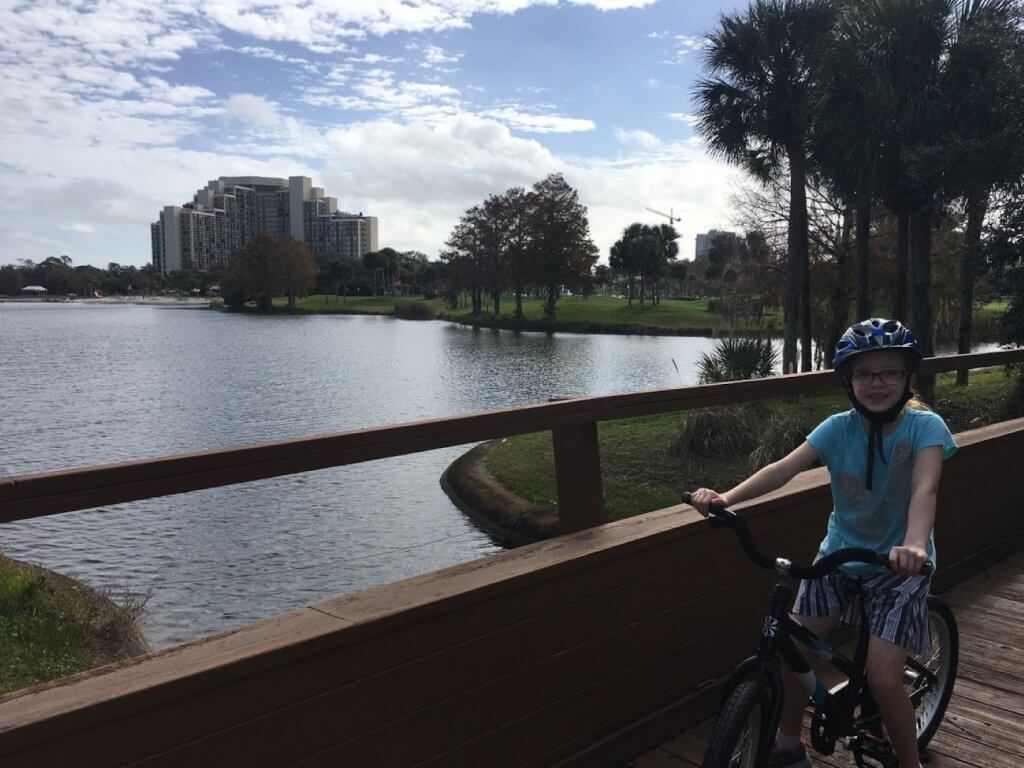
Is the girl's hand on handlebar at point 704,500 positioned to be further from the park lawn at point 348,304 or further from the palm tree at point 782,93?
the park lawn at point 348,304

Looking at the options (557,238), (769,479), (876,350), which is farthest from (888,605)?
(557,238)

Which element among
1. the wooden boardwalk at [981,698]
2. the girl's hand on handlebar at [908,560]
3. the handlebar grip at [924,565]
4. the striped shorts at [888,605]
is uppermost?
the girl's hand on handlebar at [908,560]

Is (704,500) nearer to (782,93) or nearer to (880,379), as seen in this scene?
(880,379)

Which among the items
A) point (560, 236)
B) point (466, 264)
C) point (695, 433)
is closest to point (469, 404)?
point (695, 433)

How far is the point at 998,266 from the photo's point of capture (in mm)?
17547

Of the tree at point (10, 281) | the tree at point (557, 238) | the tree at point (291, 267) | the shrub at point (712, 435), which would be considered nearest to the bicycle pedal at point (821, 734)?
the shrub at point (712, 435)

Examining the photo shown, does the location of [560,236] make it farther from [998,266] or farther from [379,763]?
[379,763]

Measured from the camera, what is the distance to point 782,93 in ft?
84.7

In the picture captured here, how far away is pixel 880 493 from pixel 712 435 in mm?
12109

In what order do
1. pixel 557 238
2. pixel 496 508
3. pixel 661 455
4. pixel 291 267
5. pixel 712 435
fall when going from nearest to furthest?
1. pixel 496 508
2. pixel 712 435
3. pixel 661 455
4. pixel 557 238
5. pixel 291 267

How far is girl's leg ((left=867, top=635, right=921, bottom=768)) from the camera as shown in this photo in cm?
239

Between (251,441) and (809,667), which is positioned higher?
(809,667)

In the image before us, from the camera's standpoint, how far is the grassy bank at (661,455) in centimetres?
1298

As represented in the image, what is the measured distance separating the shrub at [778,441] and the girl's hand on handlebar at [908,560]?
36.6 feet
